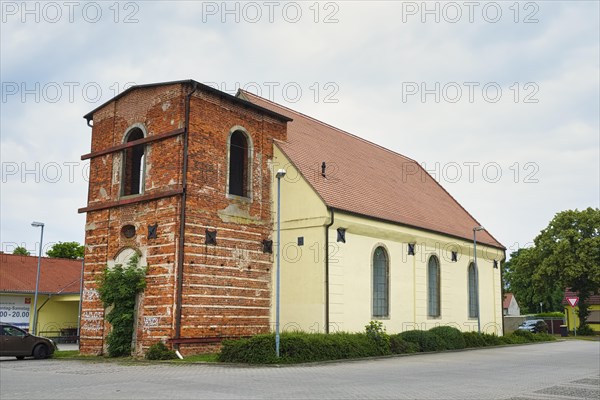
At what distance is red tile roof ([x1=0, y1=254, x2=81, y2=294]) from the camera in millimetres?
38719

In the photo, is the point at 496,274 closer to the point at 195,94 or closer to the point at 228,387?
the point at 195,94

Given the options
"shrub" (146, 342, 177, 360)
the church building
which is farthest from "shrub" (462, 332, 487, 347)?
"shrub" (146, 342, 177, 360)

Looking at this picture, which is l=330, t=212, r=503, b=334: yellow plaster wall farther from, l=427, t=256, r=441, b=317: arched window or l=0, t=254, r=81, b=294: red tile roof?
l=0, t=254, r=81, b=294: red tile roof

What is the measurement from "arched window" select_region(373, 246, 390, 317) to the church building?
6 centimetres

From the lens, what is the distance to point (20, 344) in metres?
23.1

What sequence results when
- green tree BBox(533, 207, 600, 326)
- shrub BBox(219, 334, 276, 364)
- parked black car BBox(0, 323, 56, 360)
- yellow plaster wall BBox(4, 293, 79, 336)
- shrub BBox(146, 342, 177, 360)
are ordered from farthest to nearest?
green tree BBox(533, 207, 600, 326)
yellow plaster wall BBox(4, 293, 79, 336)
parked black car BBox(0, 323, 56, 360)
shrub BBox(146, 342, 177, 360)
shrub BBox(219, 334, 276, 364)

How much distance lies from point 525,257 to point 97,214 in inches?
1604

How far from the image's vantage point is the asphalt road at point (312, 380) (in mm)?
12445

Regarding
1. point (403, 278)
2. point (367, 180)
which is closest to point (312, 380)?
point (403, 278)

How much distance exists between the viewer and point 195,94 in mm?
22984

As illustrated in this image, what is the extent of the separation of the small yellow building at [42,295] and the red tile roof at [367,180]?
19.6 m

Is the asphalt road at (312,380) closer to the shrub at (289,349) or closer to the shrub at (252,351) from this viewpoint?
the shrub at (289,349)

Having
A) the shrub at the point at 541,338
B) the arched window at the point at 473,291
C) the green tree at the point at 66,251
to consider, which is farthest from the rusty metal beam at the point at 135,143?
the green tree at the point at 66,251

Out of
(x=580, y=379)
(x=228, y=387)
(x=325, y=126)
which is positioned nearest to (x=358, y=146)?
(x=325, y=126)
